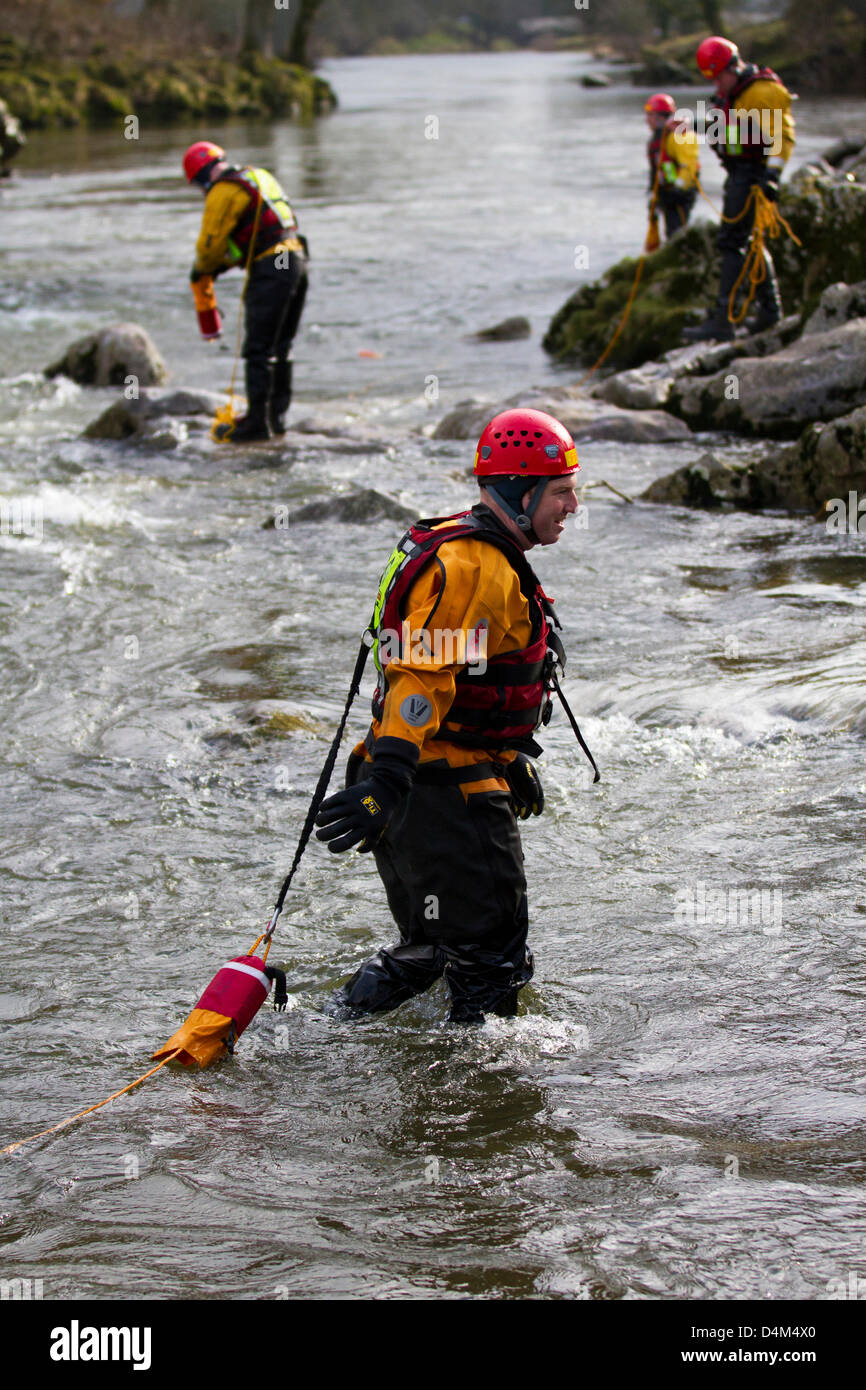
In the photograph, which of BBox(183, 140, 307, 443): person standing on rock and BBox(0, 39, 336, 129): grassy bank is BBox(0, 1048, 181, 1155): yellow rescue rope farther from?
BBox(0, 39, 336, 129): grassy bank

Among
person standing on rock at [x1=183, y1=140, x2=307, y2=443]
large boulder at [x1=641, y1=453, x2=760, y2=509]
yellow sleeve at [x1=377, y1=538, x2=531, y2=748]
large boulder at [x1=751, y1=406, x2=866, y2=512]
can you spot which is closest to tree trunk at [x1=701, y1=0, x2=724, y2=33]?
person standing on rock at [x1=183, y1=140, x2=307, y2=443]

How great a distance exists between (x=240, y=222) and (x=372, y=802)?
8.39 m

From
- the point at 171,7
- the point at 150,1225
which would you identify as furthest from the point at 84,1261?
Result: the point at 171,7

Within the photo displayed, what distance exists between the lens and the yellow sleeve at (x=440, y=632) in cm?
372

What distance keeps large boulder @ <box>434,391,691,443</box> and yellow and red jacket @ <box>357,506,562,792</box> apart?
Answer: 7719mm

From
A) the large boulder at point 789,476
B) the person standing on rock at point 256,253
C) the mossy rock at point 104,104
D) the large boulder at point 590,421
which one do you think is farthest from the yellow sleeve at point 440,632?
the mossy rock at point 104,104

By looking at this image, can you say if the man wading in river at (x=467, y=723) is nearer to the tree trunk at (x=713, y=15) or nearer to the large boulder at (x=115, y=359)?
the large boulder at (x=115, y=359)

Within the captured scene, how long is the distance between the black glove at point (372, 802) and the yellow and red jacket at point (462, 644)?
53mm

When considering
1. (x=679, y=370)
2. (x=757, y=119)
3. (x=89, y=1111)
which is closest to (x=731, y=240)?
(x=757, y=119)

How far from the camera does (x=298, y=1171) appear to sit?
367cm

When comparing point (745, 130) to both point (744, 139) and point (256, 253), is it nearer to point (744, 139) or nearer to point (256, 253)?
point (744, 139)

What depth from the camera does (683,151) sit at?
15.3 meters

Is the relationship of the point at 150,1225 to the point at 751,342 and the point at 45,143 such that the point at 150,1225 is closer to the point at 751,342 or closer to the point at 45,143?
the point at 751,342
